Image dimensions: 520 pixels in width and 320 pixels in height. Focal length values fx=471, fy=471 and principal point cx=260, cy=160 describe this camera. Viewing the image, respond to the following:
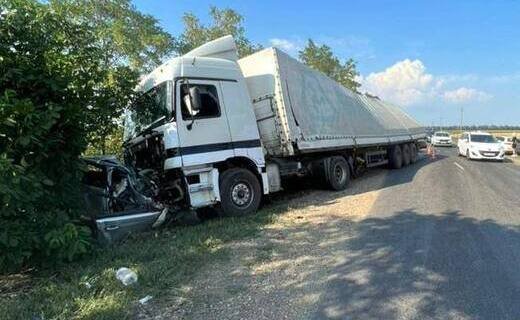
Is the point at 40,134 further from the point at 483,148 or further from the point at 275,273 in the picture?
the point at 483,148

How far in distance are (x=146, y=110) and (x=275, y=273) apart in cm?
478

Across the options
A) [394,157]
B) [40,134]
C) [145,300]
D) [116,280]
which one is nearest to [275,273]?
A: [145,300]

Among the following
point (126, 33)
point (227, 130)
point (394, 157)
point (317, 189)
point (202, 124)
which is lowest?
point (317, 189)

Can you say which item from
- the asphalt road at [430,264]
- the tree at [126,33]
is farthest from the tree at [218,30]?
the asphalt road at [430,264]

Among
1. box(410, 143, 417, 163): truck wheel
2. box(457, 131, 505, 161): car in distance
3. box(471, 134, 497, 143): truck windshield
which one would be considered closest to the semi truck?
box(410, 143, 417, 163): truck wheel

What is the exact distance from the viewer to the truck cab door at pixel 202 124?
844 centimetres

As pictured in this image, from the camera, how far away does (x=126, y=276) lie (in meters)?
5.44

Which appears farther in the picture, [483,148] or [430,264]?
[483,148]

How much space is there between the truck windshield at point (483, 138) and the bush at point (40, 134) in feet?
77.4

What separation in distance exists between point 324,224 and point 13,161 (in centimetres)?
509

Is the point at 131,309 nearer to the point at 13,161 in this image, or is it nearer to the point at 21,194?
the point at 21,194

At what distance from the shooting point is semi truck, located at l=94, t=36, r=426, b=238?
8.51 meters

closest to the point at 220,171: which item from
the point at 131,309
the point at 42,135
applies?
the point at 42,135

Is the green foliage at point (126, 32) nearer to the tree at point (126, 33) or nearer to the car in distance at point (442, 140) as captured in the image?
the tree at point (126, 33)
